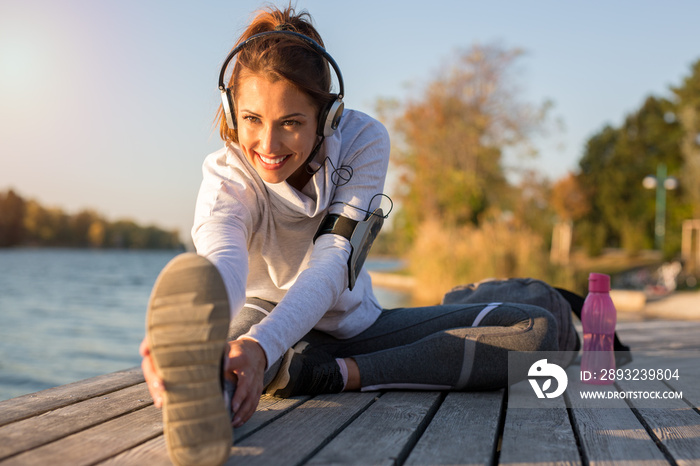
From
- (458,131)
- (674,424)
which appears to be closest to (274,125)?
(674,424)

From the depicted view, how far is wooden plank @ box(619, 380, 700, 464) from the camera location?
1.32m

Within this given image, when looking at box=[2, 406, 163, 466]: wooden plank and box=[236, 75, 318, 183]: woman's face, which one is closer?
box=[2, 406, 163, 466]: wooden plank

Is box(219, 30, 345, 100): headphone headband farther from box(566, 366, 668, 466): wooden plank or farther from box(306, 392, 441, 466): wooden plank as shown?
box(566, 366, 668, 466): wooden plank

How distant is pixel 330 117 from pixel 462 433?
92cm

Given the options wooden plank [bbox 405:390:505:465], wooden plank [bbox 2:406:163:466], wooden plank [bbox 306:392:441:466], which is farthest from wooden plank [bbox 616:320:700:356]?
wooden plank [bbox 2:406:163:466]

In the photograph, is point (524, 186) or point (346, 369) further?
point (524, 186)

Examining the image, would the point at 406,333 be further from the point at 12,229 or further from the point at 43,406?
the point at 12,229

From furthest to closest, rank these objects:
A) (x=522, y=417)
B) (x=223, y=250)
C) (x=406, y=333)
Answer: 1. (x=406, y=333)
2. (x=522, y=417)
3. (x=223, y=250)

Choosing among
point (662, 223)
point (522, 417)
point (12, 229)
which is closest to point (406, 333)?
point (522, 417)

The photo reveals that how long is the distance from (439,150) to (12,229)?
28.4 meters

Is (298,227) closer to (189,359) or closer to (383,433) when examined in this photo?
(383,433)

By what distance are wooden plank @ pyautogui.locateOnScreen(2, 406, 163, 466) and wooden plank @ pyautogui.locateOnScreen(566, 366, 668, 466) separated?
3.16 ft

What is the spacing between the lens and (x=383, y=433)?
1413 mm

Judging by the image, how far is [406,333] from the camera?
2.07 m
